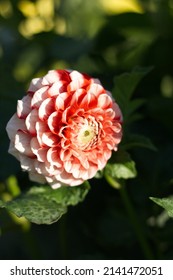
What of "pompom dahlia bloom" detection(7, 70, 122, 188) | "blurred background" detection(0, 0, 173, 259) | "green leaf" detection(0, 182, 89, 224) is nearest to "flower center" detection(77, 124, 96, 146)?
"pompom dahlia bloom" detection(7, 70, 122, 188)

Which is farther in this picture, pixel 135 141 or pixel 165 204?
pixel 135 141

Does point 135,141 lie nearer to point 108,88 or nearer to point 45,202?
point 45,202

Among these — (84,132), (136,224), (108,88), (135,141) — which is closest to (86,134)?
(84,132)

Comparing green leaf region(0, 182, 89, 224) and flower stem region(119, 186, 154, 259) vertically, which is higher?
green leaf region(0, 182, 89, 224)

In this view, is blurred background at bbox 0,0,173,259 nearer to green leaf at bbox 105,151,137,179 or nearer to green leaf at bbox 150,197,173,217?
green leaf at bbox 105,151,137,179

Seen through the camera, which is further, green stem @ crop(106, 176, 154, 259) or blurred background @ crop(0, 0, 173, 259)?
blurred background @ crop(0, 0, 173, 259)
